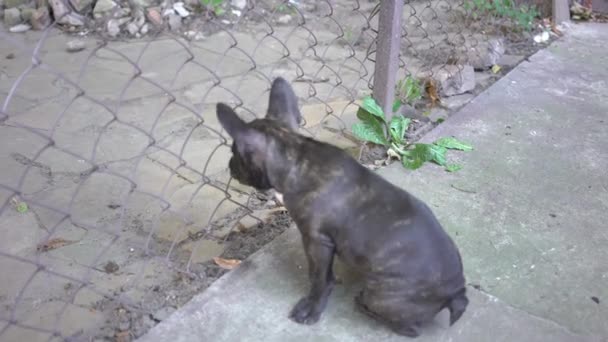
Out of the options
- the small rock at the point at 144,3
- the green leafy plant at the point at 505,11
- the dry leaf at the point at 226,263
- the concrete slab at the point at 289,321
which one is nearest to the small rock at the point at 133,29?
the small rock at the point at 144,3

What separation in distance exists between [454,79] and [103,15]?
400cm

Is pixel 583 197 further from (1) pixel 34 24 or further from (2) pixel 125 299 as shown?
(1) pixel 34 24

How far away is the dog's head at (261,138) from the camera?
228 centimetres

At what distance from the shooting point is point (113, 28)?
6344 mm

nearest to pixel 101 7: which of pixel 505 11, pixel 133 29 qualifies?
pixel 133 29

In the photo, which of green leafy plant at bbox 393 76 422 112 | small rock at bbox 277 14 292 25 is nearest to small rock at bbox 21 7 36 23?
small rock at bbox 277 14 292 25

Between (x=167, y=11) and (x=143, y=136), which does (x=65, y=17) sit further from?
(x=143, y=136)

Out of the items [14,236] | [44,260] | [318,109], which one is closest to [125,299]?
[44,260]

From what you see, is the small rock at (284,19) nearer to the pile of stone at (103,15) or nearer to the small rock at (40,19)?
the pile of stone at (103,15)

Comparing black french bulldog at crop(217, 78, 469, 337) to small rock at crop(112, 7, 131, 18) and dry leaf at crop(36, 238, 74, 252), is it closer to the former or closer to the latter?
dry leaf at crop(36, 238, 74, 252)

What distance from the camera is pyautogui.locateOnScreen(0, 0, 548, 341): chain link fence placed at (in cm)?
271

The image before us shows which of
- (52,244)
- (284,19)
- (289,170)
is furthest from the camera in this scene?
(284,19)

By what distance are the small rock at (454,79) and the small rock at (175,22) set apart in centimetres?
299

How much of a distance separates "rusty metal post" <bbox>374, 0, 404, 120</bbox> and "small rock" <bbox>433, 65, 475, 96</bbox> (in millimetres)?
977
